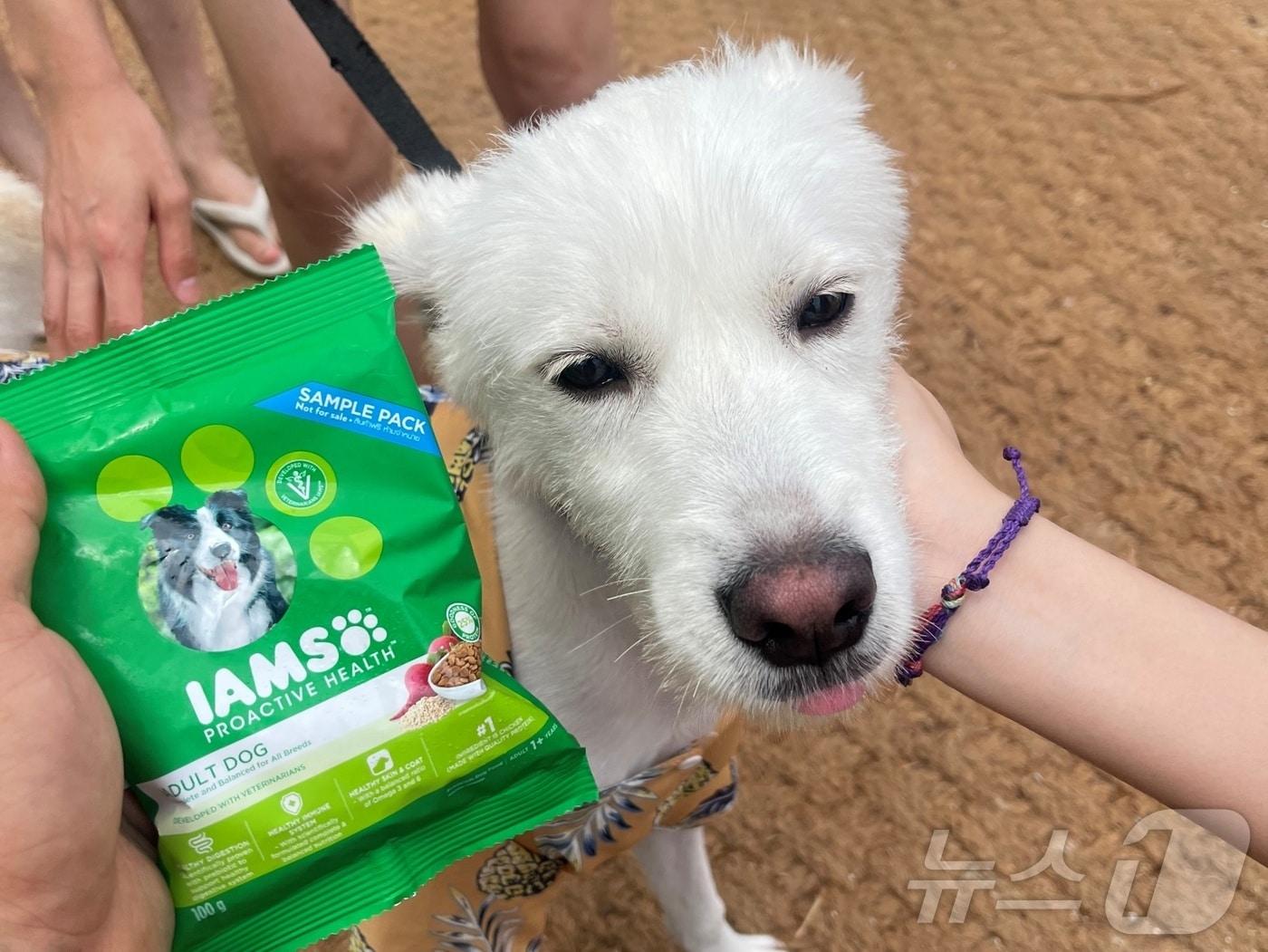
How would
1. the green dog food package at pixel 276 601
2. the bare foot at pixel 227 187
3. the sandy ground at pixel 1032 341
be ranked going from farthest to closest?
the bare foot at pixel 227 187
the sandy ground at pixel 1032 341
the green dog food package at pixel 276 601

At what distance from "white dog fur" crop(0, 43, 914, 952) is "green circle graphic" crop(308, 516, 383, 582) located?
285 mm

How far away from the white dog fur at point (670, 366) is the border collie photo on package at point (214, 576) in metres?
0.38

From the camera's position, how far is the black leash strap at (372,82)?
1.29m

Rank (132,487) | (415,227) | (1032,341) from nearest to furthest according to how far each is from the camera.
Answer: (132,487)
(415,227)
(1032,341)

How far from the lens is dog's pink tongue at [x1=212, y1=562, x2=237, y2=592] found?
0.90m

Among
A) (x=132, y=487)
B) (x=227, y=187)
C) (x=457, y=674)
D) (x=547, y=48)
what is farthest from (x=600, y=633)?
(x=227, y=187)

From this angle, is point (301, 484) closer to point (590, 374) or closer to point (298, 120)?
point (590, 374)

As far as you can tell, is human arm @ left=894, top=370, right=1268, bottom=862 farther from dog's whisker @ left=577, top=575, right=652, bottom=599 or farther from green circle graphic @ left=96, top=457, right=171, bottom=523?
green circle graphic @ left=96, top=457, right=171, bottom=523

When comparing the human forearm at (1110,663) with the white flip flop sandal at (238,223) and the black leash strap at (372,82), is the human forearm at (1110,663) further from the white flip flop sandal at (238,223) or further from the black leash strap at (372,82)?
the white flip flop sandal at (238,223)

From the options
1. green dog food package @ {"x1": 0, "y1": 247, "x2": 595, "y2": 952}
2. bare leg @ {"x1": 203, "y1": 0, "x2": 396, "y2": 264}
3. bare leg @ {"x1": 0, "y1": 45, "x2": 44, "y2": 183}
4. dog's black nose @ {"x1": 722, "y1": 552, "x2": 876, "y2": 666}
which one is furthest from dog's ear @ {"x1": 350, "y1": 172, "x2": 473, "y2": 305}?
bare leg @ {"x1": 0, "y1": 45, "x2": 44, "y2": 183}

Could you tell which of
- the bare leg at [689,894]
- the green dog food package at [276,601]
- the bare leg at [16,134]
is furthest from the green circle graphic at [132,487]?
the bare leg at [16,134]

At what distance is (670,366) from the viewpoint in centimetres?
108

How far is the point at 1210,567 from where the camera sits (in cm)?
223

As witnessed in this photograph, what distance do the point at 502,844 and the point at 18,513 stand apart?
0.71 metres
